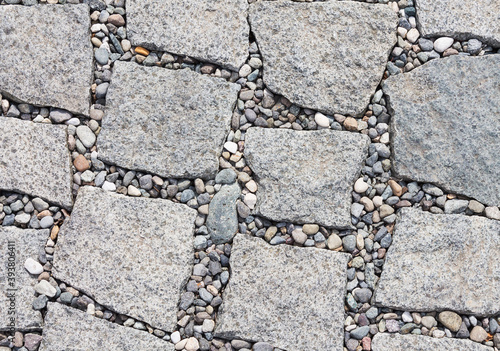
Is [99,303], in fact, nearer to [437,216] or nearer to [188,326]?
[188,326]

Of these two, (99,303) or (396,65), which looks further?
(396,65)

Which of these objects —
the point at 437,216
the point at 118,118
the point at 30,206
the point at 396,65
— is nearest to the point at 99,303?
the point at 30,206

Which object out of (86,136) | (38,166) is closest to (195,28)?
(86,136)

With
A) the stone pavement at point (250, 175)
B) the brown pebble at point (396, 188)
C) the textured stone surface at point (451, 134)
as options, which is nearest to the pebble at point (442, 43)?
Answer: the stone pavement at point (250, 175)

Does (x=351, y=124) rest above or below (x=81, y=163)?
above

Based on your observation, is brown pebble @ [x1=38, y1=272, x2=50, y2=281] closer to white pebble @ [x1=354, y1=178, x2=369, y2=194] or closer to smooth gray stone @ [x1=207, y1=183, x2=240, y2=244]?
smooth gray stone @ [x1=207, y1=183, x2=240, y2=244]

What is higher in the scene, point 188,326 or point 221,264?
point 221,264

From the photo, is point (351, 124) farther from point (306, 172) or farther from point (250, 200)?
point (250, 200)

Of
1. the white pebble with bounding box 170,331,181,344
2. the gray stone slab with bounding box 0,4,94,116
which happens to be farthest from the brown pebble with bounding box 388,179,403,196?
the gray stone slab with bounding box 0,4,94,116
